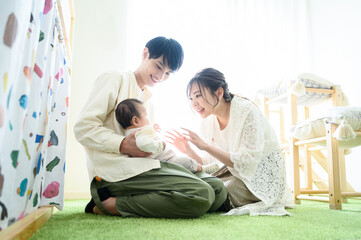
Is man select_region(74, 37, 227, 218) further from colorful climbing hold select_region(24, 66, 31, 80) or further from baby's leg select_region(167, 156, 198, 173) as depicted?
colorful climbing hold select_region(24, 66, 31, 80)

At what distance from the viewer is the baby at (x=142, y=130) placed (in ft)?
3.67

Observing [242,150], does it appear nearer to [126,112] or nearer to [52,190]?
[126,112]

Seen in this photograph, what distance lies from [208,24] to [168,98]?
96cm

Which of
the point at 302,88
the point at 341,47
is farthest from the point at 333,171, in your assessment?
the point at 341,47

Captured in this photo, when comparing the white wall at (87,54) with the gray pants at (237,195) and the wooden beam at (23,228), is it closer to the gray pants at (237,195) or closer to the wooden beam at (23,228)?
the gray pants at (237,195)

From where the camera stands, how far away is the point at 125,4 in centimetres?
298

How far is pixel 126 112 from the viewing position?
47.5 inches

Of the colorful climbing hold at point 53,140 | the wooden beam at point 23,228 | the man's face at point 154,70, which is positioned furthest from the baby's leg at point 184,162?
the wooden beam at point 23,228

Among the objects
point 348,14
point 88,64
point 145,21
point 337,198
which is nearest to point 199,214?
point 337,198

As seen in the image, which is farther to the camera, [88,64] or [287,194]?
[88,64]

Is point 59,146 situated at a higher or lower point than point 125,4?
lower

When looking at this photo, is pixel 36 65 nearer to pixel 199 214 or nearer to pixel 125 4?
pixel 199 214

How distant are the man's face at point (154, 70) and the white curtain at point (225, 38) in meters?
1.37

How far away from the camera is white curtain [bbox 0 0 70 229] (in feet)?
1.60
